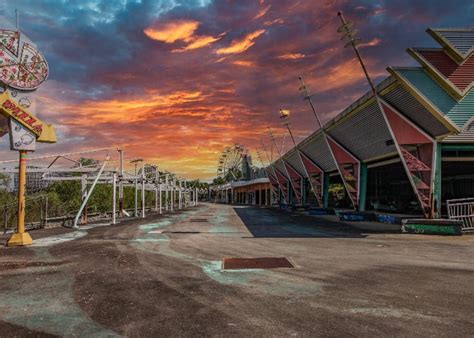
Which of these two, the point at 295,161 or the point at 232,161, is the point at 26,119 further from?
the point at 232,161

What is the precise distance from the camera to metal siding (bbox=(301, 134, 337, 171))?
35.4 m

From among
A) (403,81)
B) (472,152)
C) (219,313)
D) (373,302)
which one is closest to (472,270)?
(373,302)

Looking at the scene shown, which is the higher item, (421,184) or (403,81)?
(403,81)

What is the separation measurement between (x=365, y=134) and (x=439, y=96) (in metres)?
7.38

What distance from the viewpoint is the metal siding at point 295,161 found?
156ft

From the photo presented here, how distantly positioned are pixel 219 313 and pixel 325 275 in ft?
11.9

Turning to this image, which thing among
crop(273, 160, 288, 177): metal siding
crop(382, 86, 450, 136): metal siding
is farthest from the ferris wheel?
crop(382, 86, 450, 136): metal siding

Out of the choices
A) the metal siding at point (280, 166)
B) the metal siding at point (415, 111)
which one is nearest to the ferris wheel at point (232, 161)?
the metal siding at point (280, 166)

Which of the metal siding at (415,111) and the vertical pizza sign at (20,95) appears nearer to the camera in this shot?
the vertical pizza sign at (20,95)

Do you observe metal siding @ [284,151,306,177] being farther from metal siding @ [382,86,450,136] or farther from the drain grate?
the drain grate

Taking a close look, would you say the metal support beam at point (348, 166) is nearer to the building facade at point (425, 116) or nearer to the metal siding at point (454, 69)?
the building facade at point (425, 116)

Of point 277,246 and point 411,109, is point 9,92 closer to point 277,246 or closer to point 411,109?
point 277,246

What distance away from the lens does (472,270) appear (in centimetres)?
905

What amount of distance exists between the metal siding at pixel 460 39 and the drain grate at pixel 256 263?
15656 millimetres
